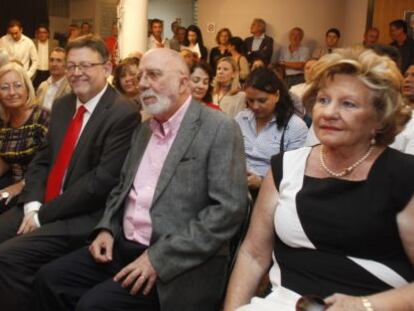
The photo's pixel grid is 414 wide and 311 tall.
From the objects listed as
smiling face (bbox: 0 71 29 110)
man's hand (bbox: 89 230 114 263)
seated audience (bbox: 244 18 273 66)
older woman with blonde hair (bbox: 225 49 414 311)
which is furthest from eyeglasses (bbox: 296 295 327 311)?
seated audience (bbox: 244 18 273 66)

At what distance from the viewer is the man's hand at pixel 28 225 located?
2.59m

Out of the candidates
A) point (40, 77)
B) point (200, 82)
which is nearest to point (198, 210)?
point (200, 82)

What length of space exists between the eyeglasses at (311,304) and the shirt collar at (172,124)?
3.24ft

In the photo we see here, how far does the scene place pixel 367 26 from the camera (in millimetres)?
7973

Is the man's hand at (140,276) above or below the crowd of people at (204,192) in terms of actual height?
below

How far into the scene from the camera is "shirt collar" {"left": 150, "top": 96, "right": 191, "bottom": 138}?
224 centimetres

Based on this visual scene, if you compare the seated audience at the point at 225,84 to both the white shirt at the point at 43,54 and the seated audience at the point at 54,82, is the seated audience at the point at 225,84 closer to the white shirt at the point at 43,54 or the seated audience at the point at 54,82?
the seated audience at the point at 54,82

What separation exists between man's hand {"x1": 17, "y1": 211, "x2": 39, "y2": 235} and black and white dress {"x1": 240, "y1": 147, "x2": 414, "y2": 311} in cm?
136

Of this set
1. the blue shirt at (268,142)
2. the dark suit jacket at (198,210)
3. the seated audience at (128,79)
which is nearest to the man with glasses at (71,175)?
the dark suit jacket at (198,210)

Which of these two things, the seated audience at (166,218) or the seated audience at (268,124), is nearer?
the seated audience at (166,218)

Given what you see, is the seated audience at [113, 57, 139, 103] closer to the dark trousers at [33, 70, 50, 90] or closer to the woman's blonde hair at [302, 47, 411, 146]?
the woman's blonde hair at [302, 47, 411, 146]

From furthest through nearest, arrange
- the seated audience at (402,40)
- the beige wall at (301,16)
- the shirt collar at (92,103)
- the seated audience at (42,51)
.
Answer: the seated audience at (42,51), the beige wall at (301,16), the seated audience at (402,40), the shirt collar at (92,103)

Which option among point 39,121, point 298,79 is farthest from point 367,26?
point 39,121

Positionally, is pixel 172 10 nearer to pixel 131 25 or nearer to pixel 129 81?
pixel 131 25
